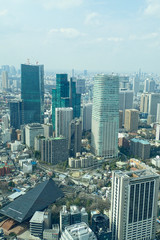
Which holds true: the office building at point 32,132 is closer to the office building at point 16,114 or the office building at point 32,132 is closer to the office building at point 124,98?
the office building at point 16,114

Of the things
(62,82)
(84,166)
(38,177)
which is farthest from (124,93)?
(38,177)

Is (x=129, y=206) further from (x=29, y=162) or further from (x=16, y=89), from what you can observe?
(x=16, y=89)

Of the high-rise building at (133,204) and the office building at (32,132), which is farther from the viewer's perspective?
the office building at (32,132)

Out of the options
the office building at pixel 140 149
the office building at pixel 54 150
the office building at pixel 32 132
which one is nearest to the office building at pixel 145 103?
the office building at pixel 140 149

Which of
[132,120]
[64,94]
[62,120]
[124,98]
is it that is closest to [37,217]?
[62,120]

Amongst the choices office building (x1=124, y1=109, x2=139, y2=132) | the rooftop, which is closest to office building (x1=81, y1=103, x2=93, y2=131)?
office building (x1=124, y1=109, x2=139, y2=132)

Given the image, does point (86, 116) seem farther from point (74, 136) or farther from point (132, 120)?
point (74, 136)

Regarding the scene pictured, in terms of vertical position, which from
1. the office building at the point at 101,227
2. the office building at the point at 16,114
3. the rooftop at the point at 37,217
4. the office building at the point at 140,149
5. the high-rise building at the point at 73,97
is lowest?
the rooftop at the point at 37,217

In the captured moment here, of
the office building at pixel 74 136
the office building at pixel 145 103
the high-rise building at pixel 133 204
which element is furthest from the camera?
the office building at pixel 145 103
